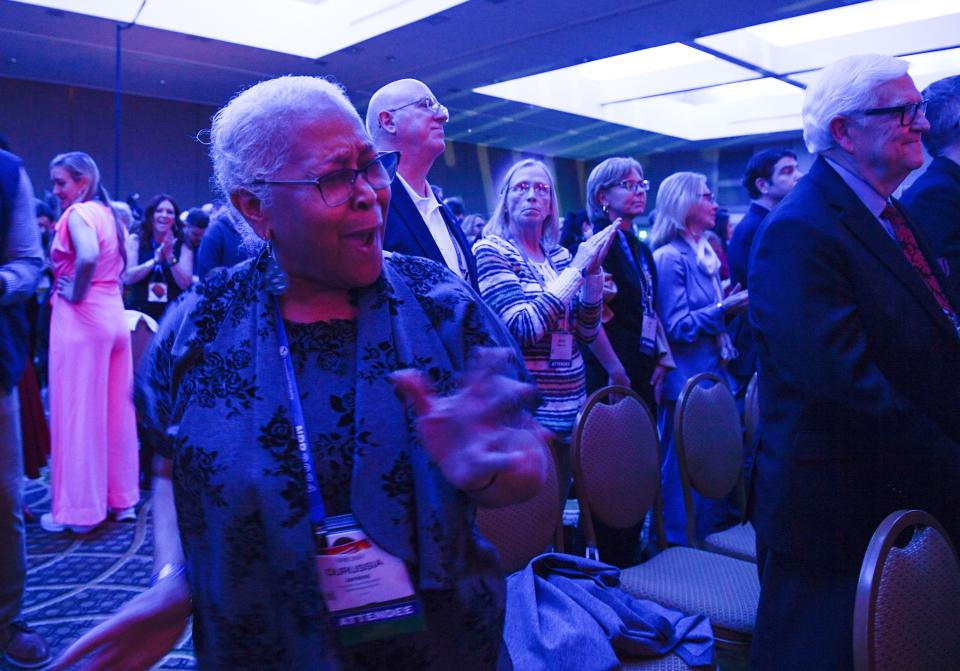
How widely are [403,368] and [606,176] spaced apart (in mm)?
2578

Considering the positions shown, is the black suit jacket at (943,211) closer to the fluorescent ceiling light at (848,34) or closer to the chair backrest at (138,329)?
the chair backrest at (138,329)

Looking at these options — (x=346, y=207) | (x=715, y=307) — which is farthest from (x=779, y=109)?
(x=346, y=207)

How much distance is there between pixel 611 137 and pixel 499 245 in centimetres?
1094

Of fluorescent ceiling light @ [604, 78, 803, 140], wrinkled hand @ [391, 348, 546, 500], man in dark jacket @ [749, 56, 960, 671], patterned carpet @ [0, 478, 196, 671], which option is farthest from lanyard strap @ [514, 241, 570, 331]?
fluorescent ceiling light @ [604, 78, 803, 140]

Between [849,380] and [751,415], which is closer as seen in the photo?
[849,380]

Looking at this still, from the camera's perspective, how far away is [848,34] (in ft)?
27.7

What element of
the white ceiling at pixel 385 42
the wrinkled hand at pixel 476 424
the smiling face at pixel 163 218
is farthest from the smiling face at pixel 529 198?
the white ceiling at pixel 385 42

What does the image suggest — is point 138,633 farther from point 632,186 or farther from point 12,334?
point 632,186

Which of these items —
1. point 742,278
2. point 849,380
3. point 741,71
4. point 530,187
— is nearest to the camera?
point 849,380

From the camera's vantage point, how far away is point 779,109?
38.8 ft

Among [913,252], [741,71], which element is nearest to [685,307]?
[913,252]

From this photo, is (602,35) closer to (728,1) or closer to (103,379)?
(728,1)

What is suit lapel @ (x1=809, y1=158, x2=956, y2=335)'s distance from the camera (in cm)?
161

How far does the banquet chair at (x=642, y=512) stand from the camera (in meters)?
2.02
